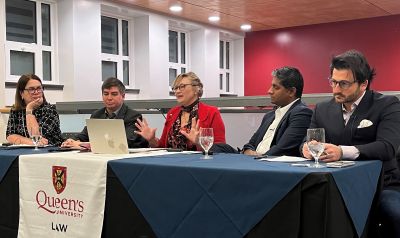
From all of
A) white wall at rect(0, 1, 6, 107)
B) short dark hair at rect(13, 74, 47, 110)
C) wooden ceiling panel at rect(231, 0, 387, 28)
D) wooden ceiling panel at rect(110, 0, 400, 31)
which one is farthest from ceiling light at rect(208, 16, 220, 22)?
short dark hair at rect(13, 74, 47, 110)

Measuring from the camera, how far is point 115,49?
8109 millimetres

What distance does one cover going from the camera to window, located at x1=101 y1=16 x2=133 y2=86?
7.89 metres

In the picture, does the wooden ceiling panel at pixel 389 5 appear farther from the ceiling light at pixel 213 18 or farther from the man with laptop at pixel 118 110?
the man with laptop at pixel 118 110

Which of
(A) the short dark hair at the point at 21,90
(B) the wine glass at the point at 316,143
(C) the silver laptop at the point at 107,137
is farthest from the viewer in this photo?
(A) the short dark hair at the point at 21,90

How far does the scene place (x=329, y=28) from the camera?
9750 millimetres

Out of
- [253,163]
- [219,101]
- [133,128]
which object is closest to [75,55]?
[219,101]

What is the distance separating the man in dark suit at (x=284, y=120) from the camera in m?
2.55

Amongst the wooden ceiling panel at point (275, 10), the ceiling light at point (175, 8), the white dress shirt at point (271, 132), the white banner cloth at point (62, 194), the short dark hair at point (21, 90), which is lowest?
the white banner cloth at point (62, 194)

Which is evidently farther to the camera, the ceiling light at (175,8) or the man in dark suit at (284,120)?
the ceiling light at (175,8)

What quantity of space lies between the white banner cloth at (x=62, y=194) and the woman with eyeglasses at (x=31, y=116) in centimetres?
95

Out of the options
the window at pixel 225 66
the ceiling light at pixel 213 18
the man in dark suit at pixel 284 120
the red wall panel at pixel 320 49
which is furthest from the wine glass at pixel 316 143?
the window at pixel 225 66

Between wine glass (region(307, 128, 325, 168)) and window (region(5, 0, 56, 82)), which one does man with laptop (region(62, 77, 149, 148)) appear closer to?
wine glass (region(307, 128, 325, 168))

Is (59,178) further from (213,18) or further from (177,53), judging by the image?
(177,53)

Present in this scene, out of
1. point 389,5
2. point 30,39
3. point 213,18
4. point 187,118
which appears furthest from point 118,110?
point 389,5
